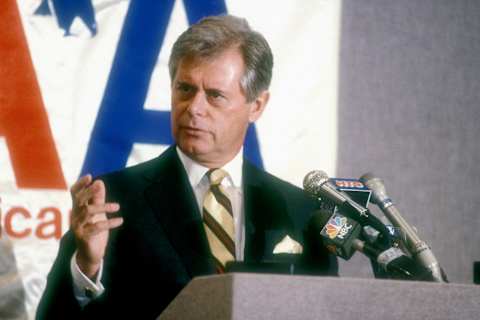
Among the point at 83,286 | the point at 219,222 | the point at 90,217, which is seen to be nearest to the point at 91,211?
the point at 90,217

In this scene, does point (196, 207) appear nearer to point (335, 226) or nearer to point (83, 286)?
point (83, 286)

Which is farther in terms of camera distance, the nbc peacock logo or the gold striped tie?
the gold striped tie

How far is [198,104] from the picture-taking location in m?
1.78

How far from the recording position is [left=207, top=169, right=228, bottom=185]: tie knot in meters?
1.78

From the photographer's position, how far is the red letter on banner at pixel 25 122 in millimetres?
2027

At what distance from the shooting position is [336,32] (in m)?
2.31

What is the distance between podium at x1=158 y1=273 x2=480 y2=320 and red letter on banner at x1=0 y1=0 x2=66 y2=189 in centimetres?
107

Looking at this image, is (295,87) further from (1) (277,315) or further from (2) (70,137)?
(1) (277,315)

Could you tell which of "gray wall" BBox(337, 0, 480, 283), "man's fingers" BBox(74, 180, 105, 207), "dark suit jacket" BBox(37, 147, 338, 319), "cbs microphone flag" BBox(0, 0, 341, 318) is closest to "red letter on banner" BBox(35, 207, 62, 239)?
"cbs microphone flag" BBox(0, 0, 341, 318)

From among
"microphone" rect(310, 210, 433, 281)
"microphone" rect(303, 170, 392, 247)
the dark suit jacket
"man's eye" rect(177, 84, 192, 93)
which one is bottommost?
the dark suit jacket

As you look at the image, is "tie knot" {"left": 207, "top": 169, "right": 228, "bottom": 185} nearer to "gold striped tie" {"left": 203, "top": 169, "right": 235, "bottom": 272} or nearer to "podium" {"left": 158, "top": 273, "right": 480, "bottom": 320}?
"gold striped tie" {"left": 203, "top": 169, "right": 235, "bottom": 272}

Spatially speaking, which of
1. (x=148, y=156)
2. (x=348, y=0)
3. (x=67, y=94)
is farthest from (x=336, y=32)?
(x=67, y=94)

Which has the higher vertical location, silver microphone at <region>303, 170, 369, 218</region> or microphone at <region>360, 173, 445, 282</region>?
silver microphone at <region>303, 170, 369, 218</region>

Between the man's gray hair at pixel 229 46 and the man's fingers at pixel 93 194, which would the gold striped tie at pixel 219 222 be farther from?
the man's fingers at pixel 93 194
